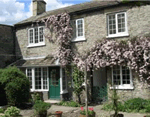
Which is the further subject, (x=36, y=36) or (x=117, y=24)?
(x=36, y=36)

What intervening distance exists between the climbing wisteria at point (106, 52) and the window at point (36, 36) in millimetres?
1451

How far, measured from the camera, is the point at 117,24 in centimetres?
1255

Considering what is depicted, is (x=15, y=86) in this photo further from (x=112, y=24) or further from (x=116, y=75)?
(x=112, y=24)

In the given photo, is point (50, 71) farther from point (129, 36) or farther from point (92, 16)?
point (129, 36)

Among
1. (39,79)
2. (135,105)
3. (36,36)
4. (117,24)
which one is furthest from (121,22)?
(39,79)

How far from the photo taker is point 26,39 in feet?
55.6

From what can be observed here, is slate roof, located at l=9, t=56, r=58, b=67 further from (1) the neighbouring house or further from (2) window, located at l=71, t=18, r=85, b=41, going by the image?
(2) window, located at l=71, t=18, r=85, b=41

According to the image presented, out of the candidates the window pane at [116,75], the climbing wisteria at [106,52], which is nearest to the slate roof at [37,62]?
the climbing wisteria at [106,52]

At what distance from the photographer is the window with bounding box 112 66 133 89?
11958mm

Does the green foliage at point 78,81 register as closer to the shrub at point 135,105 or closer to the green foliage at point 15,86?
the green foliage at point 15,86

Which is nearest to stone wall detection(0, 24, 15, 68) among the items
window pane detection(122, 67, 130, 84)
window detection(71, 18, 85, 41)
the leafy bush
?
window detection(71, 18, 85, 41)

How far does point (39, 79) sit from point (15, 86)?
152 inches

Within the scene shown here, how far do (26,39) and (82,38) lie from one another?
5.67 meters

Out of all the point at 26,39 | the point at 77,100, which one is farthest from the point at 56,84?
the point at 26,39
